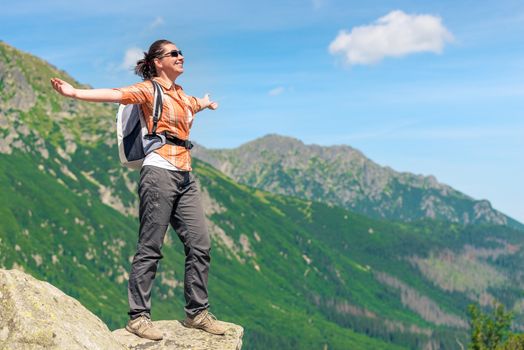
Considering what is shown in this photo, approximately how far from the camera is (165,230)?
43.9ft

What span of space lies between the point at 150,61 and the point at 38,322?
6.57 metres

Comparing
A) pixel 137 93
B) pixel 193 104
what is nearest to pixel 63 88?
pixel 137 93

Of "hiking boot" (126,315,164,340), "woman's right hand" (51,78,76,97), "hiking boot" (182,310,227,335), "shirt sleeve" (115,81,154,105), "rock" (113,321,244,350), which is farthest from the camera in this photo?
"hiking boot" (182,310,227,335)

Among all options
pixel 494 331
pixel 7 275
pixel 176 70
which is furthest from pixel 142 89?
pixel 494 331

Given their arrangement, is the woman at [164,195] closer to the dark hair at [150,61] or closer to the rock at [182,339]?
the dark hair at [150,61]

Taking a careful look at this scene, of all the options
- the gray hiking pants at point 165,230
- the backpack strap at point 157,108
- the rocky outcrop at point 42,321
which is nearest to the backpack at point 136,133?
the backpack strap at point 157,108

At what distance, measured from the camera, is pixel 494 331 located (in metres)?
85.9

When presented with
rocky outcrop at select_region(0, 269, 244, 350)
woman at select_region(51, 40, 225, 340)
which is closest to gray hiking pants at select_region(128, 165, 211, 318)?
woman at select_region(51, 40, 225, 340)

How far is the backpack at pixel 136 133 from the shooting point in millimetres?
13125

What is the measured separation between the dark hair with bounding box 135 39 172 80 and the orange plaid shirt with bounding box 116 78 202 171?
42 centimetres

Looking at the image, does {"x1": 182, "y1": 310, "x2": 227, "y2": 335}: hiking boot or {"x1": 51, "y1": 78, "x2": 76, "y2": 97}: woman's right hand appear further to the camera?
{"x1": 182, "y1": 310, "x2": 227, "y2": 335}: hiking boot

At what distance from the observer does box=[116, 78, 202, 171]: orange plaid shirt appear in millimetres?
12922

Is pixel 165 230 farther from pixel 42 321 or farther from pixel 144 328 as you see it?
pixel 42 321

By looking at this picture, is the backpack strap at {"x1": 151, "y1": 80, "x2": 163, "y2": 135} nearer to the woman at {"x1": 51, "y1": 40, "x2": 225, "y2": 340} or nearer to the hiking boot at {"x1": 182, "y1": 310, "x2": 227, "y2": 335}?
the woman at {"x1": 51, "y1": 40, "x2": 225, "y2": 340}
